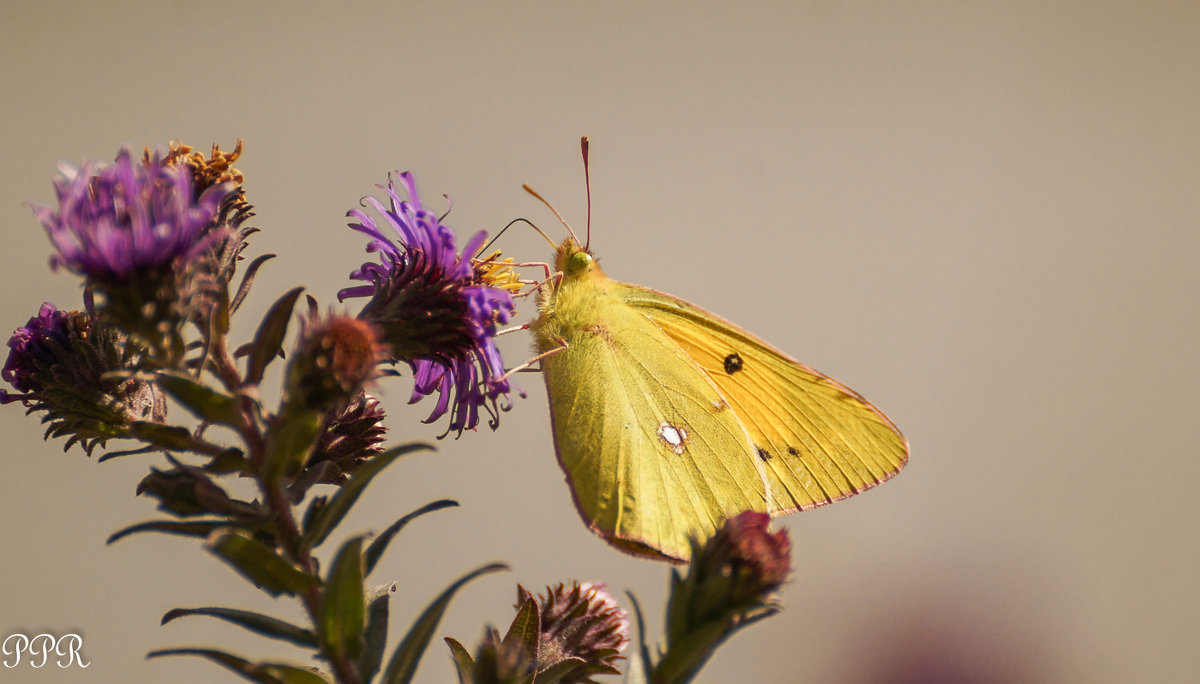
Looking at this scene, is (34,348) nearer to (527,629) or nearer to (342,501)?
(342,501)

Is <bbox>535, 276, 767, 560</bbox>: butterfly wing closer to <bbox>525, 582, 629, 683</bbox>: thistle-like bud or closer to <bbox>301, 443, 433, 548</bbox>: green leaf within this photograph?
<bbox>525, 582, 629, 683</bbox>: thistle-like bud

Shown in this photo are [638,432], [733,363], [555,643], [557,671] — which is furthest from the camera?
[733,363]

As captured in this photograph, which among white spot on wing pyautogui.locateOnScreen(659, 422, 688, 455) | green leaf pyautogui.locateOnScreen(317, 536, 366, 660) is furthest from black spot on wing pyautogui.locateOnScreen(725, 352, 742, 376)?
green leaf pyautogui.locateOnScreen(317, 536, 366, 660)

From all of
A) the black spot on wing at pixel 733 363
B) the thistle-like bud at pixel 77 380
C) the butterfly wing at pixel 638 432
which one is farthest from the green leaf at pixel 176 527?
the black spot on wing at pixel 733 363

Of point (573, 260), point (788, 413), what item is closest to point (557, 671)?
point (788, 413)

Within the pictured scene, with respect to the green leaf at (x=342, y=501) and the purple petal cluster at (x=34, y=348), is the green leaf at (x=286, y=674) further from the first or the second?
the purple petal cluster at (x=34, y=348)

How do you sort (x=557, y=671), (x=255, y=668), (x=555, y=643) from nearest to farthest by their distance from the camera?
(x=255, y=668), (x=557, y=671), (x=555, y=643)
